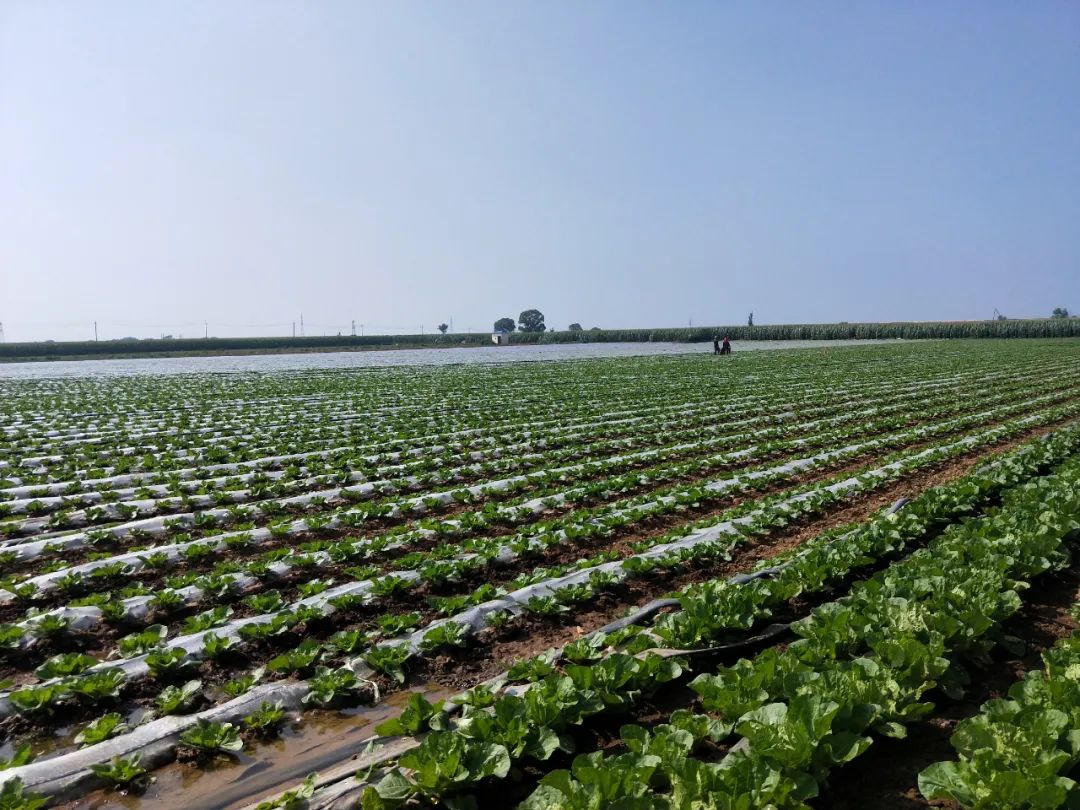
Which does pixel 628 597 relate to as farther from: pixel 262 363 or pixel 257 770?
pixel 262 363

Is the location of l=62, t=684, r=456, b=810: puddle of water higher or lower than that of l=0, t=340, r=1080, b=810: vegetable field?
lower

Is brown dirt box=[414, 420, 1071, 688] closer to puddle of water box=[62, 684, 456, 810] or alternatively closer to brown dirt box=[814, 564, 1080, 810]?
puddle of water box=[62, 684, 456, 810]

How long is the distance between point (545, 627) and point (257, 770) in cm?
263

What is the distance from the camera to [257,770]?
161 inches

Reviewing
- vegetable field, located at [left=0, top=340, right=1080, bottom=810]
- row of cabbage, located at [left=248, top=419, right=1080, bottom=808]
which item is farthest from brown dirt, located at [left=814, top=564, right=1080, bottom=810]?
row of cabbage, located at [left=248, top=419, right=1080, bottom=808]

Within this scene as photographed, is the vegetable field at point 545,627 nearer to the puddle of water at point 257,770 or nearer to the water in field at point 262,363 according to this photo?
the puddle of water at point 257,770

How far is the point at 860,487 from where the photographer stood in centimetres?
1077

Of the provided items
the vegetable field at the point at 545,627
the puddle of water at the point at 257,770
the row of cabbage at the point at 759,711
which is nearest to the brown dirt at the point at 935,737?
the vegetable field at the point at 545,627

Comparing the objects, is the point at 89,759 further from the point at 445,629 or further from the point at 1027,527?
the point at 1027,527

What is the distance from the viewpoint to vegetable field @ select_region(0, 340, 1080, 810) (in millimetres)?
3582

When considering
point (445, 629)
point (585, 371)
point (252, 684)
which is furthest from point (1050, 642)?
point (585, 371)

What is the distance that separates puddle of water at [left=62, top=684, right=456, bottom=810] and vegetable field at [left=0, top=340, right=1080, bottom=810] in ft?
0.06

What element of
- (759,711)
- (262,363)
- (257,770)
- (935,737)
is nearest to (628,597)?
(935,737)

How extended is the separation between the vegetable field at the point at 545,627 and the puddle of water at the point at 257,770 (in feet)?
0.06
